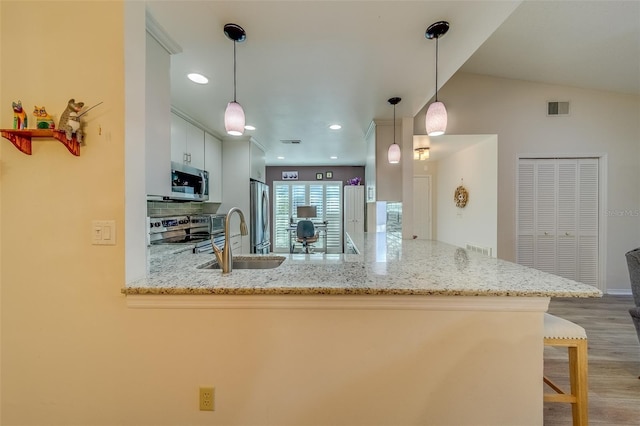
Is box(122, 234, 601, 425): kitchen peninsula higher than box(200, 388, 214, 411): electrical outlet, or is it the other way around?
box(122, 234, 601, 425): kitchen peninsula

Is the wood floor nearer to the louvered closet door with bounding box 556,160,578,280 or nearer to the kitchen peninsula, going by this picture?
the louvered closet door with bounding box 556,160,578,280

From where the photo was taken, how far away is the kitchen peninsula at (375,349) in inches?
43.1

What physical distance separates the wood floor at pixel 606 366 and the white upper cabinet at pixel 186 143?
3.69m

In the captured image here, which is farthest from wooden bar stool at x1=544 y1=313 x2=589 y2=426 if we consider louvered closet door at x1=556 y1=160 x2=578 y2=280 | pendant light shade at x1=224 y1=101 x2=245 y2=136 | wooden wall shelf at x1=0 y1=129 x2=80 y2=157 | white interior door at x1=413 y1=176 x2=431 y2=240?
white interior door at x1=413 y1=176 x2=431 y2=240

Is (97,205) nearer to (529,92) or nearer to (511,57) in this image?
(511,57)

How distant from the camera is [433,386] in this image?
3.61 ft

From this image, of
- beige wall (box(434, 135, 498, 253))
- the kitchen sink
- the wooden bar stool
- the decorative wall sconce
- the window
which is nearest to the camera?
the wooden bar stool

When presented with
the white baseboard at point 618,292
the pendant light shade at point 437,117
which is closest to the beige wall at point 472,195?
the white baseboard at point 618,292

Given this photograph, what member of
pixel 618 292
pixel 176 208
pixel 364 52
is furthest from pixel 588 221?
pixel 176 208

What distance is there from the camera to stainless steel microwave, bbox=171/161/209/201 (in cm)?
259

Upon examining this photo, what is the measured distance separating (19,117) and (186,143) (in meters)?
1.96

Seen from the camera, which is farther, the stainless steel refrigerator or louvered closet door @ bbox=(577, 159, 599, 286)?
the stainless steel refrigerator

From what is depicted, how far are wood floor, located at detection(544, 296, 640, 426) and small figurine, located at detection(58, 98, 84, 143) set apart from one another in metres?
2.84

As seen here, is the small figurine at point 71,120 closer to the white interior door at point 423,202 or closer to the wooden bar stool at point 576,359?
the wooden bar stool at point 576,359
